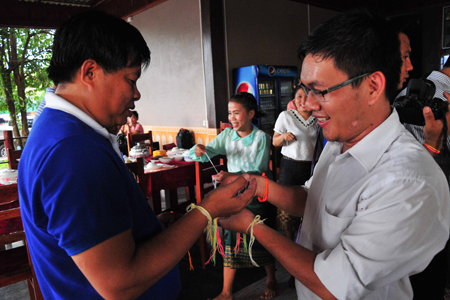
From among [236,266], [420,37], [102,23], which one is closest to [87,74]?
[102,23]

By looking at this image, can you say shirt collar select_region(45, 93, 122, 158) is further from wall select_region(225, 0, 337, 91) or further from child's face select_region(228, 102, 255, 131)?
wall select_region(225, 0, 337, 91)

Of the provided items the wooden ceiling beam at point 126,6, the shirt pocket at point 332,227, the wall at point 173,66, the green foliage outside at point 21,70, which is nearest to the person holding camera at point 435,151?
the shirt pocket at point 332,227

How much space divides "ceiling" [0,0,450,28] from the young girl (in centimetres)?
477

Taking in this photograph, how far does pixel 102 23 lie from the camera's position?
81 centimetres

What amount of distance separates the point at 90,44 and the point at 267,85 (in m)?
5.06

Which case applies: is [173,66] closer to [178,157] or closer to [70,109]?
[178,157]

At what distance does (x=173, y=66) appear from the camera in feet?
21.2

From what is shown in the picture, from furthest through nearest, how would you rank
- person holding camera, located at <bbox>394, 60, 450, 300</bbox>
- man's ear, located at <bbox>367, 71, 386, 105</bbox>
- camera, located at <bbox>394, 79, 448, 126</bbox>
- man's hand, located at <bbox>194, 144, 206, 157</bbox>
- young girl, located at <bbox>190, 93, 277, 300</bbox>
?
man's hand, located at <bbox>194, 144, 206, 157</bbox> → young girl, located at <bbox>190, 93, 277, 300</bbox> → camera, located at <bbox>394, 79, 448, 126</bbox> → person holding camera, located at <bbox>394, 60, 450, 300</bbox> → man's ear, located at <bbox>367, 71, 386, 105</bbox>

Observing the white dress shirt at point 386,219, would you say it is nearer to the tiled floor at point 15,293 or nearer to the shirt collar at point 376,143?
the shirt collar at point 376,143

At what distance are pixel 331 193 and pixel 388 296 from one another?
0.33 meters

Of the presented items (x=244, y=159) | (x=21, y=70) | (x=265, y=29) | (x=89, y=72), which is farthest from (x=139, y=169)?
(x=21, y=70)

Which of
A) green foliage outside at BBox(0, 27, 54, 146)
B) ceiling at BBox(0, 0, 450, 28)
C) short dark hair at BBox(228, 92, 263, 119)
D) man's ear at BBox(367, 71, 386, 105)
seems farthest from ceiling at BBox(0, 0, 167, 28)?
man's ear at BBox(367, 71, 386, 105)

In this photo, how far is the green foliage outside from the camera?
354 inches

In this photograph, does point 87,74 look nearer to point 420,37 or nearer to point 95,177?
point 95,177
